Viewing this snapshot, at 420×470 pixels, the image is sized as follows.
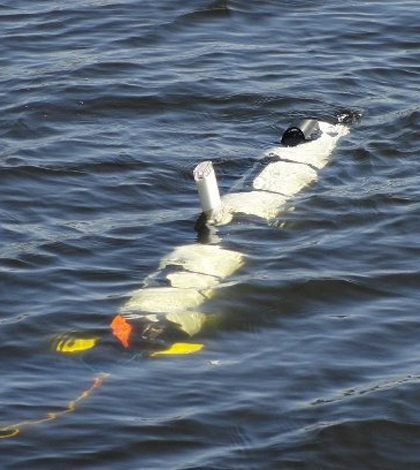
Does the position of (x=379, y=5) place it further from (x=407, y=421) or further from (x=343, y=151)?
(x=407, y=421)

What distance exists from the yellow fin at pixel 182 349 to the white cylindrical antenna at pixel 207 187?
66.8 inches

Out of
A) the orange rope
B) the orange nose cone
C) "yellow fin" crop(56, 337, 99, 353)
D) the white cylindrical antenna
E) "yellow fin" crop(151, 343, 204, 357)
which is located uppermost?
the white cylindrical antenna

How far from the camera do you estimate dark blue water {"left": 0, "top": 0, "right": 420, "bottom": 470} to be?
641 centimetres

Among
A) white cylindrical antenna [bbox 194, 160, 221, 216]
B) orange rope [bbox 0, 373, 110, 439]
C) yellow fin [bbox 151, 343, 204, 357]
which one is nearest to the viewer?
orange rope [bbox 0, 373, 110, 439]

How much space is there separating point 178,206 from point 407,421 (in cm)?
325

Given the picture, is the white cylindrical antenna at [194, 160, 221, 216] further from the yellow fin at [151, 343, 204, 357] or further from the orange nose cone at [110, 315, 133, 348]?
the yellow fin at [151, 343, 204, 357]

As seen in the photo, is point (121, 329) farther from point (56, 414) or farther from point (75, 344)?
point (56, 414)

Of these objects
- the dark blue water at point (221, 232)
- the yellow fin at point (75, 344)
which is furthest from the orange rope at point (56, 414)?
the yellow fin at point (75, 344)

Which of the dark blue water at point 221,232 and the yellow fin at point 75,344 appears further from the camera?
the yellow fin at point 75,344

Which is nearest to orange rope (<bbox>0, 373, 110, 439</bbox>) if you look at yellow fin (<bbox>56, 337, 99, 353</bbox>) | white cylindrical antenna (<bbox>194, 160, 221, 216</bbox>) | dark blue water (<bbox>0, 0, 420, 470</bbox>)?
dark blue water (<bbox>0, 0, 420, 470</bbox>)

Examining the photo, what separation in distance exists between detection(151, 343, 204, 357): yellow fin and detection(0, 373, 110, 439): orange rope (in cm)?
38

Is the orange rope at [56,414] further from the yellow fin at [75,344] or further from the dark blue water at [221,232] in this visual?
the yellow fin at [75,344]

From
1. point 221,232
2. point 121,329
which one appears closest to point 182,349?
point 121,329

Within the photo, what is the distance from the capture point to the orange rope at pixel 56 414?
6.33 m
